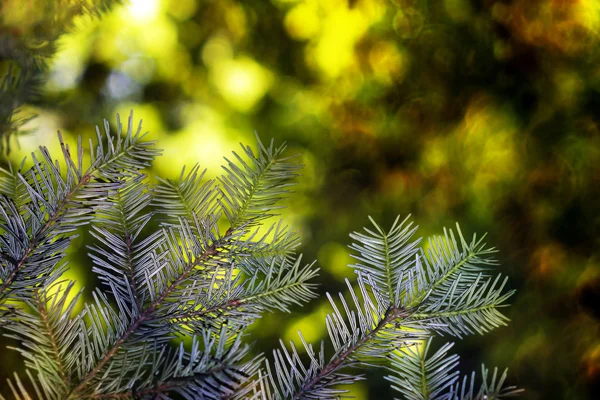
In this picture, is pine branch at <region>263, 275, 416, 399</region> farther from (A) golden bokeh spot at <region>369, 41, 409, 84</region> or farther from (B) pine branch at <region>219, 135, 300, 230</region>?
(A) golden bokeh spot at <region>369, 41, 409, 84</region>

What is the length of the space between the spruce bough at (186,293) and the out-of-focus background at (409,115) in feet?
2.10

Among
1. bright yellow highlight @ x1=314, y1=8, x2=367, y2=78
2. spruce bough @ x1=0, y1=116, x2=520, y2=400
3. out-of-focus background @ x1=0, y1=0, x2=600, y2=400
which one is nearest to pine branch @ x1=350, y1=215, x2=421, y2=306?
spruce bough @ x1=0, y1=116, x2=520, y2=400

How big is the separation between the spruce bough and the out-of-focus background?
25.2 inches

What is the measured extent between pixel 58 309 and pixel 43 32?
0.16m

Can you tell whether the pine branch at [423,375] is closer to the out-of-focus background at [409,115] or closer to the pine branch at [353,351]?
the pine branch at [353,351]

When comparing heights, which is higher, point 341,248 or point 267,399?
point 341,248

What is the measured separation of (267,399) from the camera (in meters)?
0.16

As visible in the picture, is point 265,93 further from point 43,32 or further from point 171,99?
point 43,32

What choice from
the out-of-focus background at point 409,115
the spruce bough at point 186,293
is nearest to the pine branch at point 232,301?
the spruce bough at point 186,293

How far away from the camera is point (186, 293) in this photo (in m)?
0.17

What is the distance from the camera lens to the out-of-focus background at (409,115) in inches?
32.9

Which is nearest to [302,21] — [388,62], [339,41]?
[339,41]

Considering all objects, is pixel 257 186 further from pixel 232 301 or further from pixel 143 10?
pixel 143 10

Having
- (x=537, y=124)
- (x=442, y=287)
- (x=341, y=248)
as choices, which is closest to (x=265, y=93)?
(x=341, y=248)
